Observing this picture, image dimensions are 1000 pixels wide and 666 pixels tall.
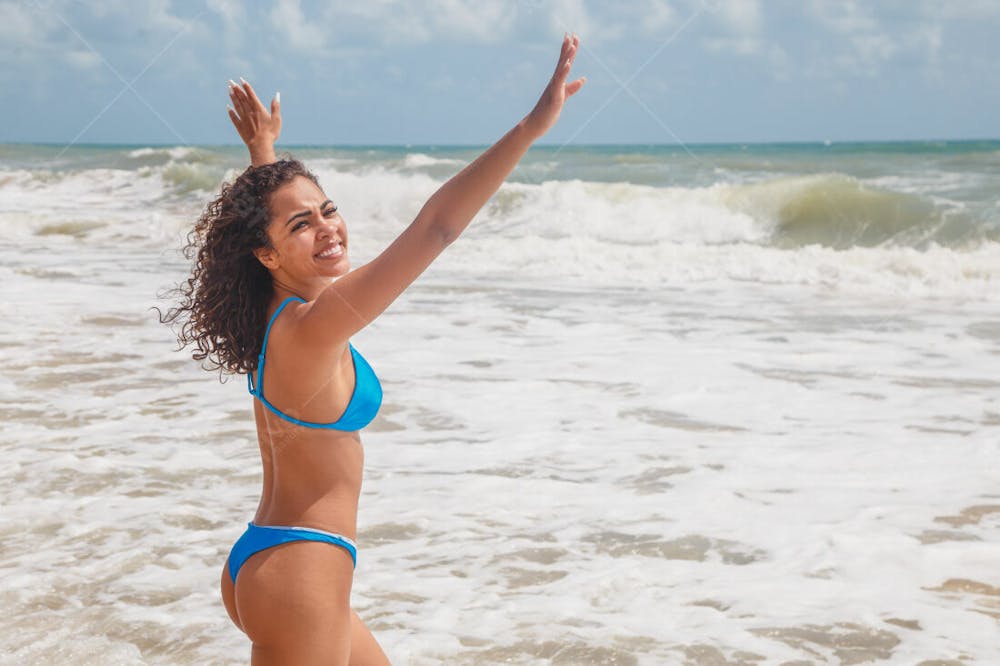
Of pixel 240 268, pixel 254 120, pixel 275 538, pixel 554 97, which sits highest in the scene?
pixel 254 120

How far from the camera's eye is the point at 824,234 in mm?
20922

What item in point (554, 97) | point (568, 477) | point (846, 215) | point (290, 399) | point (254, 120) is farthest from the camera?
point (846, 215)

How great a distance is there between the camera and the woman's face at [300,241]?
2408 mm

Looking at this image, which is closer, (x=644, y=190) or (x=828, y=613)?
(x=828, y=613)

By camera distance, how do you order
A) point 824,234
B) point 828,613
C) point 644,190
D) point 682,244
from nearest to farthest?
point 828,613
point 682,244
point 824,234
point 644,190

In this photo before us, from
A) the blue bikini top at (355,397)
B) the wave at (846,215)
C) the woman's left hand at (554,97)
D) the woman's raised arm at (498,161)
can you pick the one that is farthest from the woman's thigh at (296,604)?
the wave at (846,215)

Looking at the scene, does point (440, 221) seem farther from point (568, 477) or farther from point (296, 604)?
point (568, 477)

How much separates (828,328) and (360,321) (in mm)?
9268

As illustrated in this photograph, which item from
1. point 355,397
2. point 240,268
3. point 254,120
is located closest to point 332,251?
point 240,268

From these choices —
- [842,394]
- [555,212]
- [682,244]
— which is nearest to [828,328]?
[842,394]

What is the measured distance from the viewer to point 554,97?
1959 mm

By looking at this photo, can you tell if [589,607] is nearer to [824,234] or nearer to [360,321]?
[360,321]

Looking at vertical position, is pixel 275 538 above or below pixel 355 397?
below

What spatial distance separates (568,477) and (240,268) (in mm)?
3633
